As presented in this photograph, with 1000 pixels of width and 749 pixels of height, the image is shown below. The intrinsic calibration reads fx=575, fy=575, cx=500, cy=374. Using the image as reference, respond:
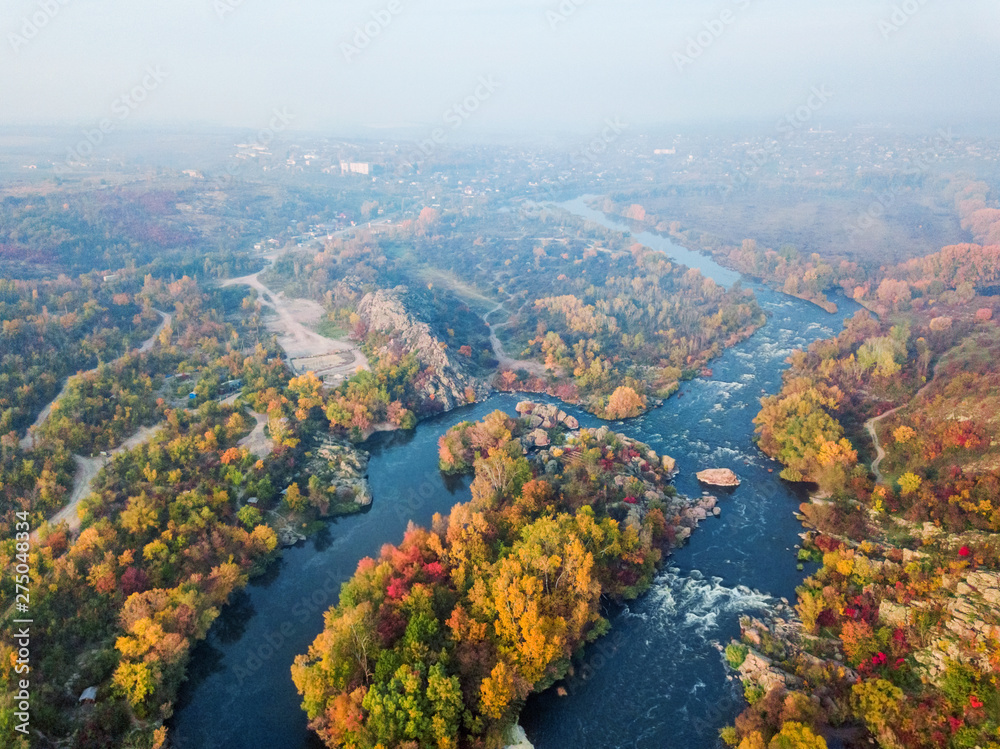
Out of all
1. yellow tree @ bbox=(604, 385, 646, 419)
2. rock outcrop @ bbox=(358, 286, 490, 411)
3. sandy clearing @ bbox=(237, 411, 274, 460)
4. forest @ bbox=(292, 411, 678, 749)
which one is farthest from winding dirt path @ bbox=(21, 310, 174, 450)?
yellow tree @ bbox=(604, 385, 646, 419)

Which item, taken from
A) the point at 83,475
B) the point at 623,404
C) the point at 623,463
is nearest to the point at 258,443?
the point at 83,475

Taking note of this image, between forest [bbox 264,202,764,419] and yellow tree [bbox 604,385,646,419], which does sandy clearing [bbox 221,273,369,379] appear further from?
yellow tree [bbox 604,385,646,419]

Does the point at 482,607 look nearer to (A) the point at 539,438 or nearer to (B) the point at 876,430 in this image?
(A) the point at 539,438

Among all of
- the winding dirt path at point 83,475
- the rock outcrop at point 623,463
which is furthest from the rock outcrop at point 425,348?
the winding dirt path at point 83,475

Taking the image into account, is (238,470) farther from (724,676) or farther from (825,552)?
(825,552)

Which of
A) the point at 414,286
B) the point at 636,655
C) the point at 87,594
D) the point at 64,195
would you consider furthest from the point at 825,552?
the point at 64,195
